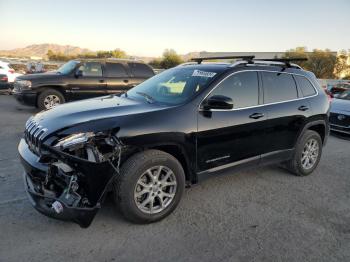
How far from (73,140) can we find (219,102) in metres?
1.72

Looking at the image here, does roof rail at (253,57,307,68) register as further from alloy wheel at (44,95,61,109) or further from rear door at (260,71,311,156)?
alloy wheel at (44,95,61,109)

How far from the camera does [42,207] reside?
3.16 m

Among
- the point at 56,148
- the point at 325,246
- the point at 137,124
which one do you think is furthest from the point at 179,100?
the point at 325,246

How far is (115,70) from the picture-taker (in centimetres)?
1078

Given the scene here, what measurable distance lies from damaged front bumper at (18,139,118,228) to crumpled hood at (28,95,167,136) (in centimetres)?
41

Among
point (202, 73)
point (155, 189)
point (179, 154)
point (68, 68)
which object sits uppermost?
point (202, 73)

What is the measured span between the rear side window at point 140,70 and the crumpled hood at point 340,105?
5.81 meters

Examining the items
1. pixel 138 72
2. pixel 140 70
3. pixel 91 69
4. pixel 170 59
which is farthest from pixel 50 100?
pixel 170 59

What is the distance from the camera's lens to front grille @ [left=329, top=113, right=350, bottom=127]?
871cm

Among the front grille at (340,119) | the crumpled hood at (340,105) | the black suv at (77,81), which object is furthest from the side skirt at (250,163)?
the black suv at (77,81)

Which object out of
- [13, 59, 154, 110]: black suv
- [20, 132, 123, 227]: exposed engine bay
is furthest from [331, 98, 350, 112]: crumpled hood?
[20, 132, 123, 227]: exposed engine bay

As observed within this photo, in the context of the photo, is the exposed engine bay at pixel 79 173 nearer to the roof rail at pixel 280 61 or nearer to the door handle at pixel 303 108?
the roof rail at pixel 280 61

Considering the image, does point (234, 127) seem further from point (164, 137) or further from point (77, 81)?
point (77, 81)

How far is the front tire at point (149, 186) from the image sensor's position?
334 cm
